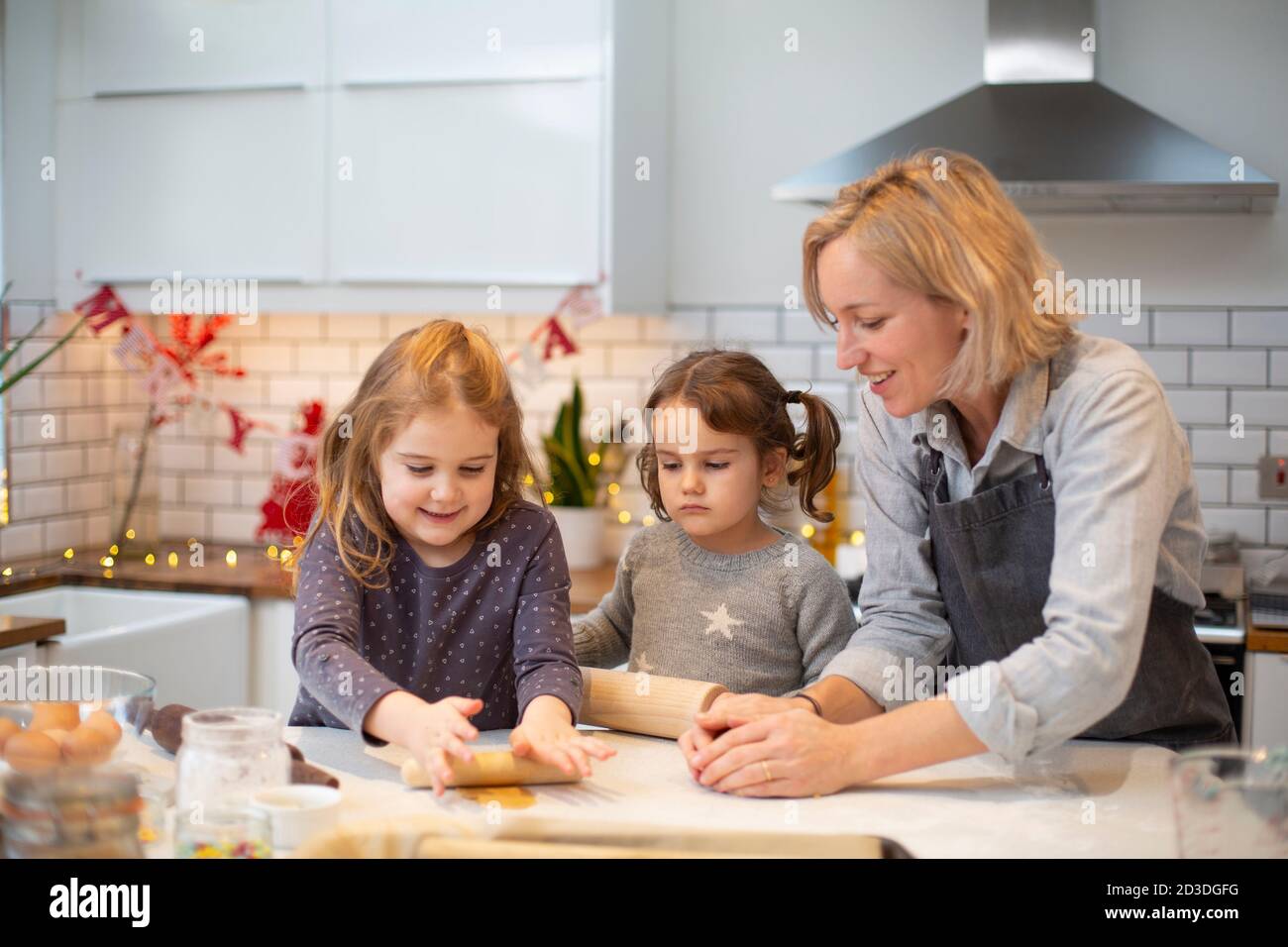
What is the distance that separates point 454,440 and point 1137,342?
2.07 metres

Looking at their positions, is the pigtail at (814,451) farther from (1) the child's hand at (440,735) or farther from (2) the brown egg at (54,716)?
(2) the brown egg at (54,716)

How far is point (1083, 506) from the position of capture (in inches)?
54.0

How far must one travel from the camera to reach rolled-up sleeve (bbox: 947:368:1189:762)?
1.32 meters

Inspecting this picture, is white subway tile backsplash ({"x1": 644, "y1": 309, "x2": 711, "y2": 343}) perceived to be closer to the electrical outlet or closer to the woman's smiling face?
the electrical outlet

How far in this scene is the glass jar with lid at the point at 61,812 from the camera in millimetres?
1033

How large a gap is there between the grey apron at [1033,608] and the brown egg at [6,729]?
40.7 inches

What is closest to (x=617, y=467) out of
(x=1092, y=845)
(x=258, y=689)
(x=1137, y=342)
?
(x=258, y=689)

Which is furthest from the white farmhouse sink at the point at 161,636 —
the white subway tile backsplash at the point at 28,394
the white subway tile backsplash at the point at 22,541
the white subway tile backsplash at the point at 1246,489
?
the white subway tile backsplash at the point at 1246,489

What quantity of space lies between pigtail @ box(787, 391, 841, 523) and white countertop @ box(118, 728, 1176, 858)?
0.54 metres

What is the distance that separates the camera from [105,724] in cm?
135

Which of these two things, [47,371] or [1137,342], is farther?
[47,371]

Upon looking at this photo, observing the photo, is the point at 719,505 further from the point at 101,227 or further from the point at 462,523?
the point at 101,227

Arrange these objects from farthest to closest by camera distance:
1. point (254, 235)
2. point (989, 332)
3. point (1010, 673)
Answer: point (254, 235), point (989, 332), point (1010, 673)
